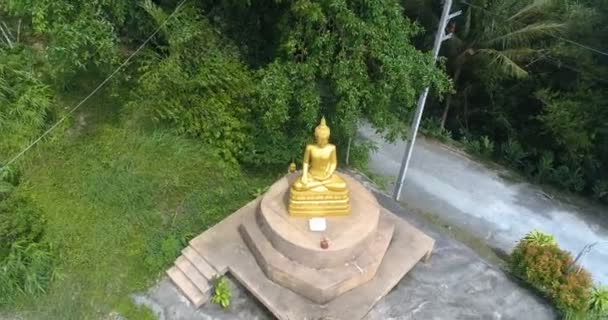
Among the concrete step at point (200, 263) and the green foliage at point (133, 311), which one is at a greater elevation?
the concrete step at point (200, 263)

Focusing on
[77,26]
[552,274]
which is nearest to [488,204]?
[552,274]

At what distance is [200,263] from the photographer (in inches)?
287

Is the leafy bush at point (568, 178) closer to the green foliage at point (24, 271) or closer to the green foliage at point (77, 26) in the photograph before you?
the green foliage at point (77, 26)

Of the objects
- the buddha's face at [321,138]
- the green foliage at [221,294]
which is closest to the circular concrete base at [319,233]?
the green foliage at [221,294]

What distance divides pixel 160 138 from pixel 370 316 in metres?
4.73

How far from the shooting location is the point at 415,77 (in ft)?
25.3

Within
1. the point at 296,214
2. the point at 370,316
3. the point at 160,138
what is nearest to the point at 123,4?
the point at 160,138

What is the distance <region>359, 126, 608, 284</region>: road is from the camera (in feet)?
32.3

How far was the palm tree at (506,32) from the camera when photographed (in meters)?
10.7

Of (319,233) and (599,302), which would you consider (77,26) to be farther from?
(599,302)

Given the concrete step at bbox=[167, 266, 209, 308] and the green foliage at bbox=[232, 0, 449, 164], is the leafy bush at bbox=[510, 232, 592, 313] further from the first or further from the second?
the concrete step at bbox=[167, 266, 209, 308]

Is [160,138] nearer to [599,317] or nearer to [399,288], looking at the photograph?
[399,288]

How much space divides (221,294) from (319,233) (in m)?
1.64

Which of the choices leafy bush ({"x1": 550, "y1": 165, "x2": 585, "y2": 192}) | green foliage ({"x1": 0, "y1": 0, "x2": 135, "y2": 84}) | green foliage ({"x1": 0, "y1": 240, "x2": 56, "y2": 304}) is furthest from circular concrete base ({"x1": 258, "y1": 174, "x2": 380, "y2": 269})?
leafy bush ({"x1": 550, "y1": 165, "x2": 585, "y2": 192})
